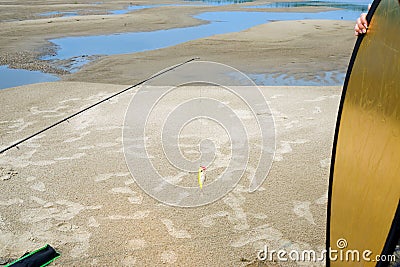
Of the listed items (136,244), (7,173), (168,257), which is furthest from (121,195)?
(7,173)

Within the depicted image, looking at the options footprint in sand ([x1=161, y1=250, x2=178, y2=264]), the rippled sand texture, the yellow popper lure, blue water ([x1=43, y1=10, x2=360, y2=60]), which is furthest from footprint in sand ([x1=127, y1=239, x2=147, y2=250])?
blue water ([x1=43, y1=10, x2=360, y2=60])

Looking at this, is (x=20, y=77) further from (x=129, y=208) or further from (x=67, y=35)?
(x=129, y=208)

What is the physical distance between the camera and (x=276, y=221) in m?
3.72

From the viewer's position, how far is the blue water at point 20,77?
1024 cm

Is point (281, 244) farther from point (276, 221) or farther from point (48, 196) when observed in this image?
point (48, 196)

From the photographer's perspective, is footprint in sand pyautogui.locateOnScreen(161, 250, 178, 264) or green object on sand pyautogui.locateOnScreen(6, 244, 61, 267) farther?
footprint in sand pyautogui.locateOnScreen(161, 250, 178, 264)

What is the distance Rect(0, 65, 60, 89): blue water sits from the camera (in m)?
10.2

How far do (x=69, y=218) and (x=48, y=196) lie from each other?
58 cm

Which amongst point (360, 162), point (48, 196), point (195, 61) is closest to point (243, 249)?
point (360, 162)

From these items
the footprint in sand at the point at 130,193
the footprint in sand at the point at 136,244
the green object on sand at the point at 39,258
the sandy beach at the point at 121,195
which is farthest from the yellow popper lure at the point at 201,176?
the green object on sand at the point at 39,258

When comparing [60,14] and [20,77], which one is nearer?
[20,77]

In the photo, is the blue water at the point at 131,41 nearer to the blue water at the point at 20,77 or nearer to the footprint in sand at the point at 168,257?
the blue water at the point at 20,77

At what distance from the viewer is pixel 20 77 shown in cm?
1085

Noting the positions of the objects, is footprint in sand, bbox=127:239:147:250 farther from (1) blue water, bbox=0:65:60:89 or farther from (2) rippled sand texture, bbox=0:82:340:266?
(1) blue water, bbox=0:65:60:89
